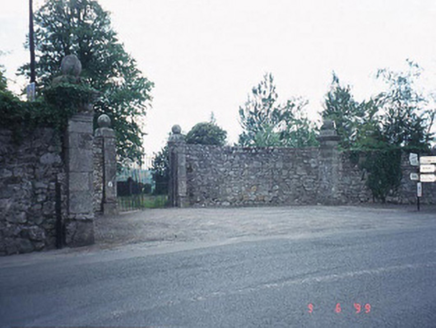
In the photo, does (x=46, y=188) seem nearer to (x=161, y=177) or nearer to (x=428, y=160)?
(x=161, y=177)

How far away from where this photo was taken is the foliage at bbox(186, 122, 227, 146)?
34688 millimetres

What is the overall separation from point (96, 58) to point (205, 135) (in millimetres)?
13561

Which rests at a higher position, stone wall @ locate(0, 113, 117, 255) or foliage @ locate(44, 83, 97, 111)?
foliage @ locate(44, 83, 97, 111)

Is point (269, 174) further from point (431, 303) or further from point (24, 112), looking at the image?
point (431, 303)

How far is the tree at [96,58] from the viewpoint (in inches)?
894

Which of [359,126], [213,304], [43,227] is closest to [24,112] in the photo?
[43,227]

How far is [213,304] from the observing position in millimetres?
3881

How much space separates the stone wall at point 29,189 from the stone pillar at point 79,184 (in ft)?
0.67

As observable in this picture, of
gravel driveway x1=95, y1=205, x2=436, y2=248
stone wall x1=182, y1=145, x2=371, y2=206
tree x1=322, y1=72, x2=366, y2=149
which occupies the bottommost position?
gravel driveway x1=95, y1=205, x2=436, y2=248

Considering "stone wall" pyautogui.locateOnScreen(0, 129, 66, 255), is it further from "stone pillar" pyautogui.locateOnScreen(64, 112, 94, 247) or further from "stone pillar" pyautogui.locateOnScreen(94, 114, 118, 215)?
"stone pillar" pyautogui.locateOnScreen(94, 114, 118, 215)

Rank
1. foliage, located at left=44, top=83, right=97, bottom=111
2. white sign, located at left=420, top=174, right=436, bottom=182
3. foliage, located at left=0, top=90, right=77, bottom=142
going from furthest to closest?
white sign, located at left=420, top=174, right=436, bottom=182 → foliage, located at left=44, top=83, right=97, bottom=111 → foliage, located at left=0, top=90, right=77, bottom=142

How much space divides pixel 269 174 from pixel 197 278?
479 inches

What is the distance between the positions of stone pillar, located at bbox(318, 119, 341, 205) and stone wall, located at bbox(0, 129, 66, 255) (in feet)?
39.0

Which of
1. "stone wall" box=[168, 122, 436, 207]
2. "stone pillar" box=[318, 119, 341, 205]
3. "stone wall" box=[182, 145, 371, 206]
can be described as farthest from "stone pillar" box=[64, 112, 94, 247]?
"stone pillar" box=[318, 119, 341, 205]
